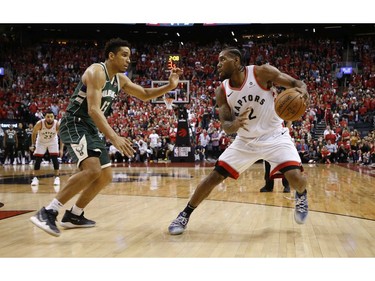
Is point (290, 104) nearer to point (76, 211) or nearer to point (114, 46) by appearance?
point (114, 46)

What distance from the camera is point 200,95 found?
67.3ft

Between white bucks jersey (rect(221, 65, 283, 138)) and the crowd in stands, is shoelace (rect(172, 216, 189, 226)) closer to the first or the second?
white bucks jersey (rect(221, 65, 283, 138))

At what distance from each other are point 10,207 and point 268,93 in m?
3.65

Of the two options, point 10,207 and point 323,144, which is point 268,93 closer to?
point 10,207

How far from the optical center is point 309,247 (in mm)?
3547

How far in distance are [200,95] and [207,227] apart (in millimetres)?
16311

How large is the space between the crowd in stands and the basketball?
39.6ft

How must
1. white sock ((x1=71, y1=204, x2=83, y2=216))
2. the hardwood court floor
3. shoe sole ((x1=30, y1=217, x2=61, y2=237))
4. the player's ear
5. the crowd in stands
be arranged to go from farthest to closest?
the crowd in stands < white sock ((x1=71, y1=204, x2=83, y2=216)) < the player's ear < shoe sole ((x1=30, y1=217, x2=61, y2=237)) < the hardwood court floor

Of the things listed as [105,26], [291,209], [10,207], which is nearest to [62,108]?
[105,26]

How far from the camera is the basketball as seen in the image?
3.92 metres

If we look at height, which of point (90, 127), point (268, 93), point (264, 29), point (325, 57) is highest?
point (264, 29)

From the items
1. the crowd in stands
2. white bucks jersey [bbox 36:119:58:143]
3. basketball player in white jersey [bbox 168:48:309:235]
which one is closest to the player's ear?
basketball player in white jersey [bbox 168:48:309:235]

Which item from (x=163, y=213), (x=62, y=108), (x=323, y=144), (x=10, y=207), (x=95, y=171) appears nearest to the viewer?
(x=95, y=171)

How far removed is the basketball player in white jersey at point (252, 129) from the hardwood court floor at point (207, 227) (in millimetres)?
343
